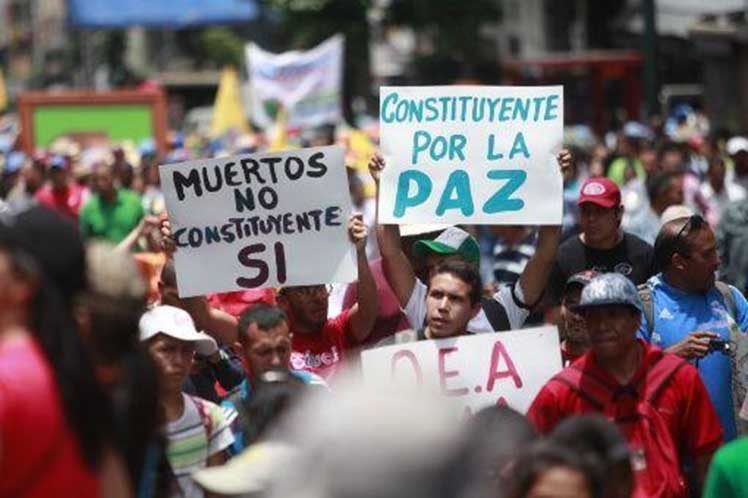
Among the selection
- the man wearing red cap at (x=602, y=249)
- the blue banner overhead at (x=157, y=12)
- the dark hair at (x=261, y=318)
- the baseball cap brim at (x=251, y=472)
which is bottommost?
the blue banner overhead at (x=157, y=12)

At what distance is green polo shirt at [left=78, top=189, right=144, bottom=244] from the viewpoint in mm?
15984

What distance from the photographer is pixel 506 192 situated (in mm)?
9234

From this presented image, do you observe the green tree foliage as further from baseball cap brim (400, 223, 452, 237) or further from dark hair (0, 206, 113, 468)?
dark hair (0, 206, 113, 468)

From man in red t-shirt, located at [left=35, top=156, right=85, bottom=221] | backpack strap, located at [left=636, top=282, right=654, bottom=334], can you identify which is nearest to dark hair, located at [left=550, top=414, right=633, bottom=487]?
backpack strap, located at [left=636, top=282, right=654, bottom=334]

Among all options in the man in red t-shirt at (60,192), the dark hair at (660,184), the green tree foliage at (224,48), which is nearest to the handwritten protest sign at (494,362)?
the dark hair at (660,184)

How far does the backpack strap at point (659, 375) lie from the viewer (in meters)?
7.02

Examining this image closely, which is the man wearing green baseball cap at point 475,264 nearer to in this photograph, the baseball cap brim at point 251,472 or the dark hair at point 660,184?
the baseball cap brim at point 251,472

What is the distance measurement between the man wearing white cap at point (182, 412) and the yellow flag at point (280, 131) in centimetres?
1603

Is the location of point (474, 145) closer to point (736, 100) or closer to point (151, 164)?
point (151, 164)

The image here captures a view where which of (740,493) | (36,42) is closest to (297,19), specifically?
(740,493)

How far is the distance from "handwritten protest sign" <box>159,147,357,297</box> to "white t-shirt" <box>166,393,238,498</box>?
2.01 metres

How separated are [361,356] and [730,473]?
6.66 ft

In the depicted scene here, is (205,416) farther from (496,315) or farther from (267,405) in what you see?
(496,315)

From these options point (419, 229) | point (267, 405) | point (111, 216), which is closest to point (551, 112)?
point (419, 229)
